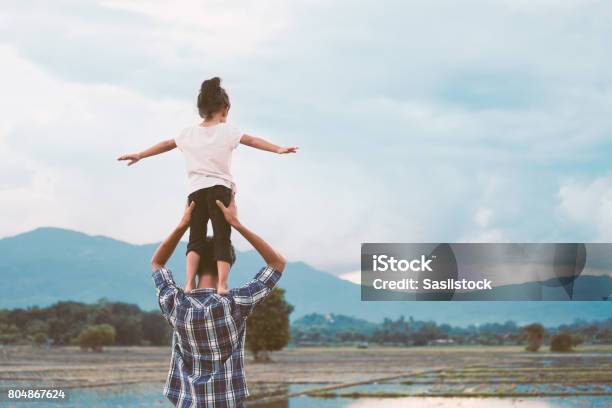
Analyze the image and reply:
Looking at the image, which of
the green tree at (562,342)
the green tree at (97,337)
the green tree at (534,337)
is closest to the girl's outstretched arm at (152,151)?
the green tree at (562,342)

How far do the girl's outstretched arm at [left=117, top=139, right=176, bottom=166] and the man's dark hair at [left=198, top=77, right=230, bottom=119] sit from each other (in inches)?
7.9

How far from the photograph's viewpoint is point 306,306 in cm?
19325

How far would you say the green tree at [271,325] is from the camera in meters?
52.1

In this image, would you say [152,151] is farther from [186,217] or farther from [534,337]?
[534,337]

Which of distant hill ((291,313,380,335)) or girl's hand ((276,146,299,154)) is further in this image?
distant hill ((291,313,380,335))

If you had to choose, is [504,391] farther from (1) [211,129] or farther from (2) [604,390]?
(1) [211,129]

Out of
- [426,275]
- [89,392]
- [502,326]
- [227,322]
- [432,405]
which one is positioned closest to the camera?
[227,322]

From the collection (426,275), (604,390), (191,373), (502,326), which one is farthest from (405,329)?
(191,373)

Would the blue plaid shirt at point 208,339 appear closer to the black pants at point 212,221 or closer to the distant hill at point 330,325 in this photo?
the black pants at point 212,221

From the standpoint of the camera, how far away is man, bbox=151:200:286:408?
10.8 feet

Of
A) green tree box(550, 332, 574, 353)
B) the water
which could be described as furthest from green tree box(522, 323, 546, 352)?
the water

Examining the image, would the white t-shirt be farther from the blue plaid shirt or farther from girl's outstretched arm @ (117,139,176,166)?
the blue plaid shirt

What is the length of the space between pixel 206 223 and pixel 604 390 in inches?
1087

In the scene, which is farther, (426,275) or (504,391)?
(504,391)
